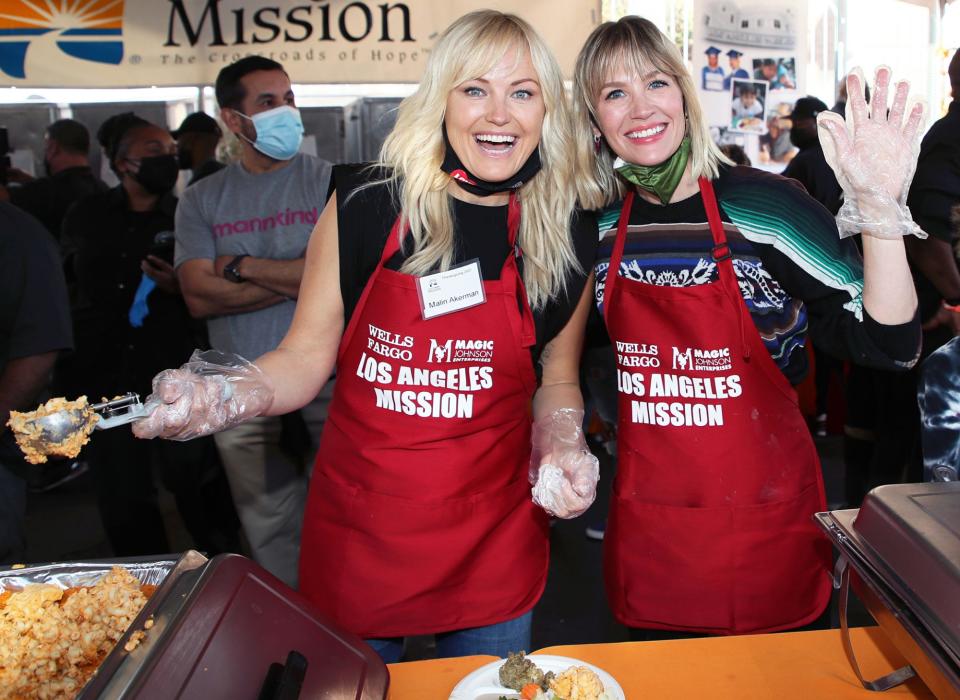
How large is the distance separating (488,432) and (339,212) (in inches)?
19.5

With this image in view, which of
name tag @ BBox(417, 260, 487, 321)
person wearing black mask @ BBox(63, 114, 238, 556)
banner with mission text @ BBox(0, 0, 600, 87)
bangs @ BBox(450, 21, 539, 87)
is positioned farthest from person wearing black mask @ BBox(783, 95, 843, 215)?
person wearing black mask @ BBox(63, 114, 238, 556)

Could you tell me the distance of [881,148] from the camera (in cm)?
141

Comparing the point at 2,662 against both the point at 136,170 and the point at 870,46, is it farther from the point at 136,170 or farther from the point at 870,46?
the point at 870,46

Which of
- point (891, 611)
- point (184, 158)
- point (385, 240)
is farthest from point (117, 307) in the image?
point (891, 611)

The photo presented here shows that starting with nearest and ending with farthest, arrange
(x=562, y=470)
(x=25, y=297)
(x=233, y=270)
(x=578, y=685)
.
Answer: (x=578, y=685)
(x=562, y=470)
(x=25, y=297)
(x=233, y=270)

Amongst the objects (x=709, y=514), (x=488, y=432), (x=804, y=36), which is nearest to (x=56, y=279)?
(x=488, y=432)

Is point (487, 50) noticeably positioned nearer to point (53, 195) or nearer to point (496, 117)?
point (496, 117)

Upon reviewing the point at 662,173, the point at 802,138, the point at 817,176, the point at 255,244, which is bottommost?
the point at 255,244

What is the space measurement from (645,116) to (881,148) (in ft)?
1.53

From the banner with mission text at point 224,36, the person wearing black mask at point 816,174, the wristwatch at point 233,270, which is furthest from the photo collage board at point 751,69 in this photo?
the wristwatch at point 233,270

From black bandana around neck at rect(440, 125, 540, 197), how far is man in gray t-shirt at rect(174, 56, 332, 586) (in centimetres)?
116

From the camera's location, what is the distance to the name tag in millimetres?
1642

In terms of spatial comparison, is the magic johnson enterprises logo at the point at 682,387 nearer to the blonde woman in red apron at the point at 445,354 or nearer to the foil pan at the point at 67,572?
the blonde woman in red apron at the point at 445,354

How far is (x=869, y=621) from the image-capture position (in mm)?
2836
